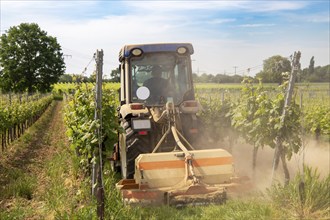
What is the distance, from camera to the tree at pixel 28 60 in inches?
2014

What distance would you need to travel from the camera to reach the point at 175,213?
5059 millimetres

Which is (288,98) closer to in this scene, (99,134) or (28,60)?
(99,134)

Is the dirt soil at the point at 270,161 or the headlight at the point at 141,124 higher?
the headlight at the point at 141,124

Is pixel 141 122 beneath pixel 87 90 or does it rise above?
beneath

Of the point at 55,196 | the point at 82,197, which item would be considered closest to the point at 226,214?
the point at 82,197

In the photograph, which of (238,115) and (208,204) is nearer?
(208,204)

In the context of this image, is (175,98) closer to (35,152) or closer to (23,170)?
(23,170)

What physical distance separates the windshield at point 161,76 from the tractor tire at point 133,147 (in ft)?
2.78

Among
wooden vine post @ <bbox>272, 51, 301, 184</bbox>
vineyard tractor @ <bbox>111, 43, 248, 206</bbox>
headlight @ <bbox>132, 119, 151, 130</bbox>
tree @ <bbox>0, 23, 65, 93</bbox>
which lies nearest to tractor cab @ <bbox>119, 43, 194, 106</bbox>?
vineyard tractor @ <bbox>111, 43, 248, 206</bbox>

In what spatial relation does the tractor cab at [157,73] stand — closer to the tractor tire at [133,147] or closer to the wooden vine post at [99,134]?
the tractor tire at [133,147]

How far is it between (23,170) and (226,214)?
5547 mm

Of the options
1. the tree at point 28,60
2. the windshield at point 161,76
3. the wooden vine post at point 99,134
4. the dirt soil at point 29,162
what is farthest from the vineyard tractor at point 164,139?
the tree at point 28,60

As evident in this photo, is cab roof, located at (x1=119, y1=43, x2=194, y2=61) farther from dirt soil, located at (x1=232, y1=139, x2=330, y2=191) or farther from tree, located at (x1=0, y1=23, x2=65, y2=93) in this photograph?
tree, located at (x1=0, y1=23, x2=65, y2=93)

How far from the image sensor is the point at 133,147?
6.12 m
